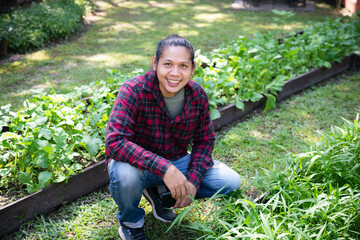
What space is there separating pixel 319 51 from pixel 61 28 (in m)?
4.81

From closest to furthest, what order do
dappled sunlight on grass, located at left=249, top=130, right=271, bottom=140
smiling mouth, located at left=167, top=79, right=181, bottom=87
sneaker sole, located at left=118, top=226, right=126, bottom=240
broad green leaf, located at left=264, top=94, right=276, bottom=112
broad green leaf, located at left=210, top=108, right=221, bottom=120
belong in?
smiling mouth, located at left=167, top=79, right=181, bottom=87 → sneaker sole, located at left=118, top=226, right=126, bottom=240 → broad green leaf, located at left=210, top=108, right=221, bottom=120 → dappled sunlight on grass, located at left=249, top=130, right=271, bottom=140 → broad green leaf, located at left=264, top=94, right=276, bottom=112

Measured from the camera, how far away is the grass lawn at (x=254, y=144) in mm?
2383

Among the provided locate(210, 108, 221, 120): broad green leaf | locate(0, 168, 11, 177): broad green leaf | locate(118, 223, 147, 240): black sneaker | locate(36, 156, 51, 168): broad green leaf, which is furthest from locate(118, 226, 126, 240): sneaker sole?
locate(210, 108, 221, 120): broad green leaf

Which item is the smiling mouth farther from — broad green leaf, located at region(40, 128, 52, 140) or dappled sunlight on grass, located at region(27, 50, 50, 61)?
dappled sunlight on grass, located at region(27, 50, 50, 61)

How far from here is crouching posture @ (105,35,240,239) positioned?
79.0 inches

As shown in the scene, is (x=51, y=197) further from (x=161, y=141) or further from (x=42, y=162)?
(x=161, y=141)

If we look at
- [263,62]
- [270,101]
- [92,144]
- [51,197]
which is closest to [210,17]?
[263,62]

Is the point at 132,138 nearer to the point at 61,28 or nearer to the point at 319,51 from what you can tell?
the point at 319,51

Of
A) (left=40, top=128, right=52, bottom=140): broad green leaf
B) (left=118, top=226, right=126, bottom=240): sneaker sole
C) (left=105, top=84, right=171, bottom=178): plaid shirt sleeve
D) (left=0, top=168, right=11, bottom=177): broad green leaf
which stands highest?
(left=105, top=84, right=171, bottom=178): plaid shirt sleeve

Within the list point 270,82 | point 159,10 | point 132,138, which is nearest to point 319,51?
point 270,82

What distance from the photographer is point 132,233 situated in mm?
2201

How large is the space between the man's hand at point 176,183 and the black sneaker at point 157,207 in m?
0.35

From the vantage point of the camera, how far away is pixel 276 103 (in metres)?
4.29

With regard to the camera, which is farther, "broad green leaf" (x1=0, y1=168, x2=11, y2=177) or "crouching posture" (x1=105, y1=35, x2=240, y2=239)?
"broad green leaf" (x1=0, y1=168, x2=11, y2=177)
